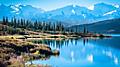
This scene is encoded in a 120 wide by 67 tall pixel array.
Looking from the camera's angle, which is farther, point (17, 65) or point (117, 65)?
point (117, 65)

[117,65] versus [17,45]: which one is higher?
[17,45]

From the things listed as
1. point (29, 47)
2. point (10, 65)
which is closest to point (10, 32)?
point (29, 47)

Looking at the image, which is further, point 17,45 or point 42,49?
point 42,49

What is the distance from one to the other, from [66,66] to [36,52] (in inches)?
576

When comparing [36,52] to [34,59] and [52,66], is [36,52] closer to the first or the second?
[34,59]

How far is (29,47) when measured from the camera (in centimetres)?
8019

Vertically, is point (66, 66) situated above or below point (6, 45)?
below

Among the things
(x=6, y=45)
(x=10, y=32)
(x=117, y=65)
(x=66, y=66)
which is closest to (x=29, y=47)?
(x=6, y=45)

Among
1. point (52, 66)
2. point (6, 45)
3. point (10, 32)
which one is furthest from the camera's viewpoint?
point (10, 32)

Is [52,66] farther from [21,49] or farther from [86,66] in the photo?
[21,49]

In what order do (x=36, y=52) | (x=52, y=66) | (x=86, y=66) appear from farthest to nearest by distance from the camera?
1. (x=36, y=52)
2. (x=86, y=66)
3. (x=52, y=66)

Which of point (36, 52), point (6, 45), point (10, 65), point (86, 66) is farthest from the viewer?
point (36, 52)

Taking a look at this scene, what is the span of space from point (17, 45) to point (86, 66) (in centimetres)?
1992

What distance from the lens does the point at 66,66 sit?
207 ft
